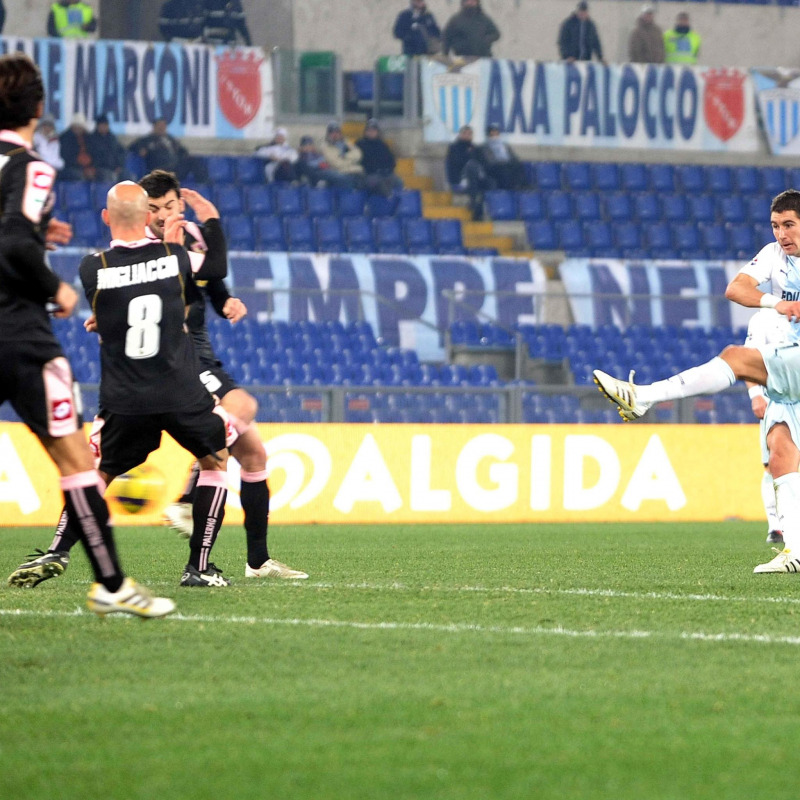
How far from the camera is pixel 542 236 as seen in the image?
23672 mm

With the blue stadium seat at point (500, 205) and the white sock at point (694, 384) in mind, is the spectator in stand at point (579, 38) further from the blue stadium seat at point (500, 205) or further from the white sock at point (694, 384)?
the white sock at point (694, 384)

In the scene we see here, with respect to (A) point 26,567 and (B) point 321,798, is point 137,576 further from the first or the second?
(B) point 321,798

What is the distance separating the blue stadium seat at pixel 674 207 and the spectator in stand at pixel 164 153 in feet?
24.7

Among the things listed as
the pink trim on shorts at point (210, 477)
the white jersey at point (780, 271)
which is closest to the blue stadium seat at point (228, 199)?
the white jersey at point (780, 271)

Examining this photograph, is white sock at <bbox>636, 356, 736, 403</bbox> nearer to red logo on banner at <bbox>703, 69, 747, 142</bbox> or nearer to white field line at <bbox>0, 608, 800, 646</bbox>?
white field line at <bbox>0, 608, 800, 646</bbox>

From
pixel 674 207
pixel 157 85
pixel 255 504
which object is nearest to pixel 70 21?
pixel 157 85

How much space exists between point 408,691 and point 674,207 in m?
21.4

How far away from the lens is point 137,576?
8.02 metres

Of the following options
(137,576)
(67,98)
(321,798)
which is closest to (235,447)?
(137,576)

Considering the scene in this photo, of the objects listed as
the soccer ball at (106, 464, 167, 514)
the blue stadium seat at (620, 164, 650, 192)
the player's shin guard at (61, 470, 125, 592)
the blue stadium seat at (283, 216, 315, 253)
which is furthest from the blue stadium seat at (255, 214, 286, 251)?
the player's shin guard at (61, 470, 125, 592)

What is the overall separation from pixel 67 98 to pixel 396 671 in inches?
739

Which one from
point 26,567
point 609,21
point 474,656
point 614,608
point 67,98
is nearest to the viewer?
point 474,656

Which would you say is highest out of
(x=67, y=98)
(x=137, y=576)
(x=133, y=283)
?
(x=67, y=98)

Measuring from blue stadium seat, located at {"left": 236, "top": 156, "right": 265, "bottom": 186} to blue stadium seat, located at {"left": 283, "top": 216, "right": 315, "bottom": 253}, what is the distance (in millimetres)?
1295
